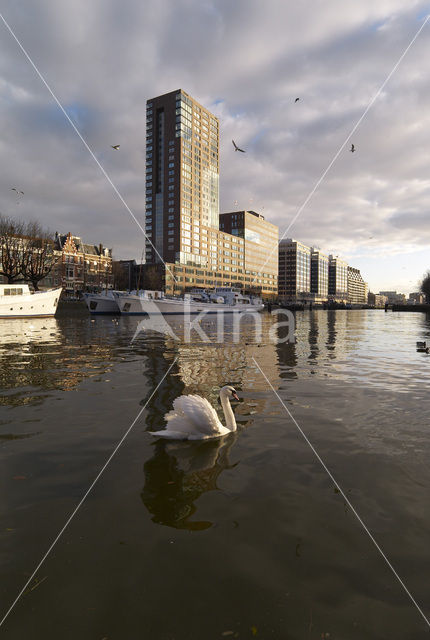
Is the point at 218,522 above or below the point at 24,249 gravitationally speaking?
below

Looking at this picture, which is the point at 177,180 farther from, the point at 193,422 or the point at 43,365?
the point at 193,422

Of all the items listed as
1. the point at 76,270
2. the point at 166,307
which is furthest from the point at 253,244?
the point at 166,307

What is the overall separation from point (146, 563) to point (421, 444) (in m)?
5.13

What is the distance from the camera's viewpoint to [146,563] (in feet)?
10.6

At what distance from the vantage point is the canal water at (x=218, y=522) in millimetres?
2715

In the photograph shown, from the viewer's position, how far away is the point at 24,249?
187 feet

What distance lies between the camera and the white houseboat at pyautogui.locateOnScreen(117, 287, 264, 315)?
52.9 meters

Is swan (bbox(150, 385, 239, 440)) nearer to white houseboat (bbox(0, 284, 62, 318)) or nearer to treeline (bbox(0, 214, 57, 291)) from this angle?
white houseboat (bbox(0, 284, 62, 318))

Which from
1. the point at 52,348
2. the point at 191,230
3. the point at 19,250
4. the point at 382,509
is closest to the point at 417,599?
the point at 382,509

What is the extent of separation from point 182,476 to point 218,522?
1.16 m

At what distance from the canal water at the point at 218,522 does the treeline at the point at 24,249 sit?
53.7m

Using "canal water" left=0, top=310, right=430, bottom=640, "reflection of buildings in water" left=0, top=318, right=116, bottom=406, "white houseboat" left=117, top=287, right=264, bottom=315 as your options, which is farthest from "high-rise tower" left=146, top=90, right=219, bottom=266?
"canal water" left=0, top=310, right=430, bottom=640

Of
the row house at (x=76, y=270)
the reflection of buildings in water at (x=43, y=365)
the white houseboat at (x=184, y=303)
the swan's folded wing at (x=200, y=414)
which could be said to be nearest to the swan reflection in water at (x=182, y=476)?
the swan's folded wing at (x=200, y=414)

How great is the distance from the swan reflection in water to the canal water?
0.02 meters
